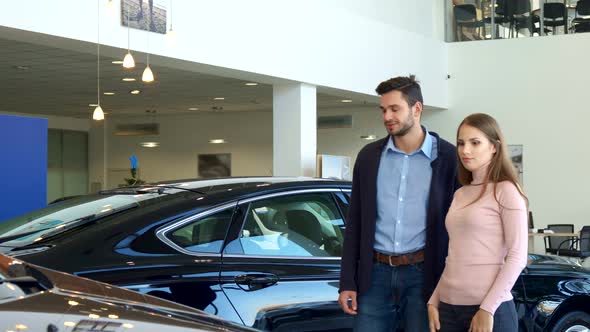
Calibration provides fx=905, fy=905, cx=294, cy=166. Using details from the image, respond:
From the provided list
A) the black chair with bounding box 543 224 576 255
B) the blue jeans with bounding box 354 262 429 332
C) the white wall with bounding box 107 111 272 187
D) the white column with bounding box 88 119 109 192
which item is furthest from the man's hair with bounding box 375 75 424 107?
the white column with bounding box 88 119 109 192

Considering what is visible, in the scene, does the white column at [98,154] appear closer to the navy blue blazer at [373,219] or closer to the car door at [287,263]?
the car door at [287,263]

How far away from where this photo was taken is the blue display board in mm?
10211

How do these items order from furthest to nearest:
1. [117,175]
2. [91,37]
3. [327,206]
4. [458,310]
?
[117,175] < [91,37] < [327,206] < [458,310]

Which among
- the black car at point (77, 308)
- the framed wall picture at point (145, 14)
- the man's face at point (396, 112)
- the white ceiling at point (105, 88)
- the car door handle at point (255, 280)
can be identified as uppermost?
the framed wall picture at point (145, 14)

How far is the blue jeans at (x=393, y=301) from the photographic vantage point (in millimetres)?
3787

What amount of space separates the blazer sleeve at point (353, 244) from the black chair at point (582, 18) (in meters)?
15.4

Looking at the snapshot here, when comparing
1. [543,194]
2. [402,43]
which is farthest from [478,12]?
[543,194]

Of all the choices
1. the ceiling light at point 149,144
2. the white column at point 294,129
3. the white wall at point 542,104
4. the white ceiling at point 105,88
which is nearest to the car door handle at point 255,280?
the white ceiling at point 105,88

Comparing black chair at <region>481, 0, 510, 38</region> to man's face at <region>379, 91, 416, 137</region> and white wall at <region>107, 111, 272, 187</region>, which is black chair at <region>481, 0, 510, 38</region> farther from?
man's face at <region>379, 91, 416, 137</region>

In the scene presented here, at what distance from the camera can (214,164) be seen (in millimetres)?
22172

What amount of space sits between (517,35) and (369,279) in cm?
1582

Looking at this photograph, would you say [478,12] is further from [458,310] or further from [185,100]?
[458,310]

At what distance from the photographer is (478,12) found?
1920 cm

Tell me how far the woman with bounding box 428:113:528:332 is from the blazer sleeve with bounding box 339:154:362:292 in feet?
1.41
